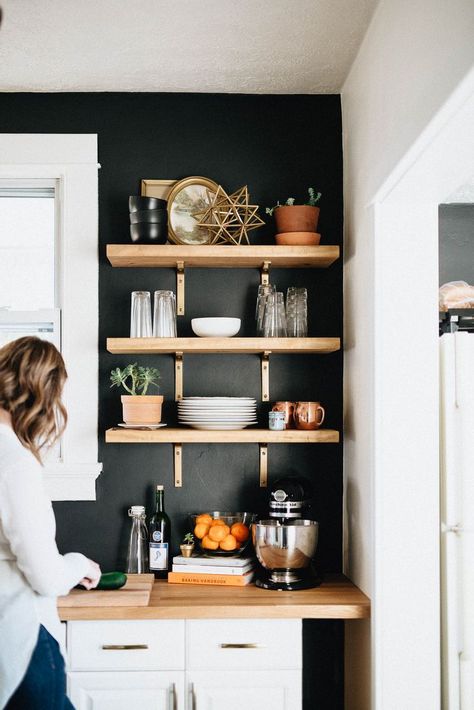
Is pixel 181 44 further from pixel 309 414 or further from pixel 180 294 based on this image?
pixel 309 414

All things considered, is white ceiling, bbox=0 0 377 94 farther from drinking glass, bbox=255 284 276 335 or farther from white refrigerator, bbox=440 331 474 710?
white refrigerator, bbox=440 331 474 710

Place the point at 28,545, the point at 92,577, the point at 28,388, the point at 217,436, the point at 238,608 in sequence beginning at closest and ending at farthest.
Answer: the point at 28,545
the point at 28,388
the point at 92,577
the point at 238,608
the point at 217,436

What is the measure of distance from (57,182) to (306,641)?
7.05 ft

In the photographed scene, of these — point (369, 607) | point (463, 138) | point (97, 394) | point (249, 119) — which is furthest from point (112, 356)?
point (463, 138)

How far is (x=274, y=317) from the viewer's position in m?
3.04

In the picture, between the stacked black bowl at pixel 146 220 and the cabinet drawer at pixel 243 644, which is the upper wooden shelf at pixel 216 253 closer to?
the stacked black bowl at pixel 146 220

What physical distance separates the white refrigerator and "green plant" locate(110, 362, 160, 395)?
44.6 inches

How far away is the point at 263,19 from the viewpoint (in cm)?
257

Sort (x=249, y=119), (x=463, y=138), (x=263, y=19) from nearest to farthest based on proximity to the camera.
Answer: (x=463, y=138), (x=263, y=19), (x=249, y=119)

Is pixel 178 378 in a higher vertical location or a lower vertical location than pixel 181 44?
lower

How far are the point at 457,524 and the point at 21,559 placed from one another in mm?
1469

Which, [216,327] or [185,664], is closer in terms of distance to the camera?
[185,664]

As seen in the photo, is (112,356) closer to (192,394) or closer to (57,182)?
(192,394)

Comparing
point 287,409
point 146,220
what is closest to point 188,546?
point 287,409
